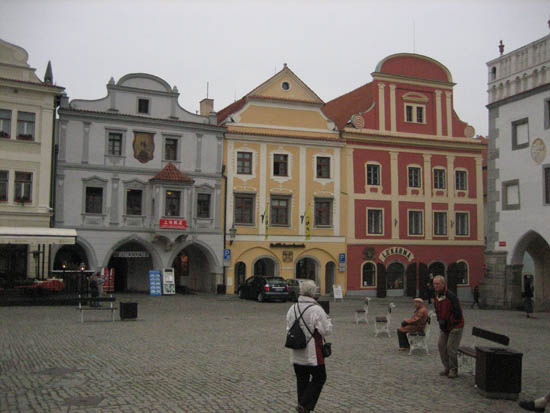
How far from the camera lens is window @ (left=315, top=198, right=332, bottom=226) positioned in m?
39.7

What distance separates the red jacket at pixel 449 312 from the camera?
1090cm

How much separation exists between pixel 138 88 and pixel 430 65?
2004cm

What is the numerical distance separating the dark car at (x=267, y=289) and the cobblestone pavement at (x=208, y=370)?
1124 cm

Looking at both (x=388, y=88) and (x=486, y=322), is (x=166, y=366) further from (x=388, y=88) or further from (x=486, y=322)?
(x=388, y=88)

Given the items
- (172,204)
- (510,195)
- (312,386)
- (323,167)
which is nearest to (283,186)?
(323,167)

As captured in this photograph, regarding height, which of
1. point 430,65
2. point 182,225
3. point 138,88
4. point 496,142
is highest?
point 430,65

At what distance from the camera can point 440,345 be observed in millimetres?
11164

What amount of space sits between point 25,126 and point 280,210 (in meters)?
15.5

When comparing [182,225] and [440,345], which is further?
[182,225]

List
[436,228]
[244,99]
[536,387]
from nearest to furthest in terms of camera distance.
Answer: [536,387] → [244,99] → [436,228]

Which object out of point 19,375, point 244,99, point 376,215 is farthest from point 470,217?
point 19,375

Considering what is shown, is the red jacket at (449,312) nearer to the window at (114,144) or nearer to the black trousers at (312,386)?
the black trousers at (312,386)

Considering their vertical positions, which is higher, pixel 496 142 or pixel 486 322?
pixel 496 142

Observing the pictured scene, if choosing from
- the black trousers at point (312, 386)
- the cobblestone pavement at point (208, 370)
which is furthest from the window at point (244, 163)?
the black trousers at point (312, 386)
